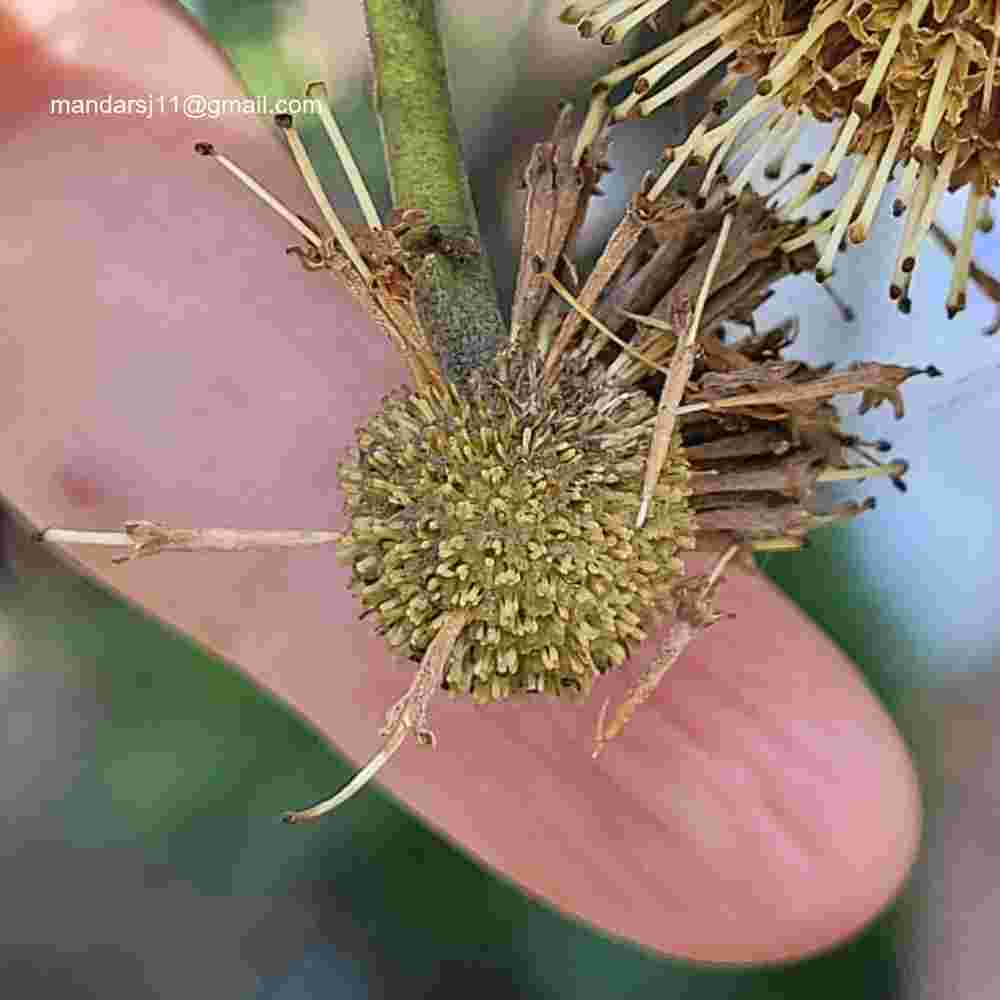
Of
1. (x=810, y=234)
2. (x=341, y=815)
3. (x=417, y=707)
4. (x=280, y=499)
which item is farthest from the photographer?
(x=341, y=815)

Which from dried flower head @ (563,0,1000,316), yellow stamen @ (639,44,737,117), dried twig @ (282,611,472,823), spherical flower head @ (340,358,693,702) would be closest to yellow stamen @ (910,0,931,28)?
dried flower head @ (563,0,1000,316)

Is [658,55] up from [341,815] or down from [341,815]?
up

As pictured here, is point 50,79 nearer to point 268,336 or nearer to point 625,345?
point 268,336

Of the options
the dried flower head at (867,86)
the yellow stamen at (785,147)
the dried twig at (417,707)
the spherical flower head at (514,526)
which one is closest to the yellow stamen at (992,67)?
the dried flower head at (867,86)

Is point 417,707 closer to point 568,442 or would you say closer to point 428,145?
point 568,442

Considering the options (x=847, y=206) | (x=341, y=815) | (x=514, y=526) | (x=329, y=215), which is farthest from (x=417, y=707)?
(x=341, y=815)

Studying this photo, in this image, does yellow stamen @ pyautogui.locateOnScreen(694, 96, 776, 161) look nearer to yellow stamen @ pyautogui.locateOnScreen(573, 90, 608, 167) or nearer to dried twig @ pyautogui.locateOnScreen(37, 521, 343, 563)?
yellow stamen @ pyautogui.locateOnScreen(573, 90, 608, 167)

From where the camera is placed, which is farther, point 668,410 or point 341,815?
point 341,815
